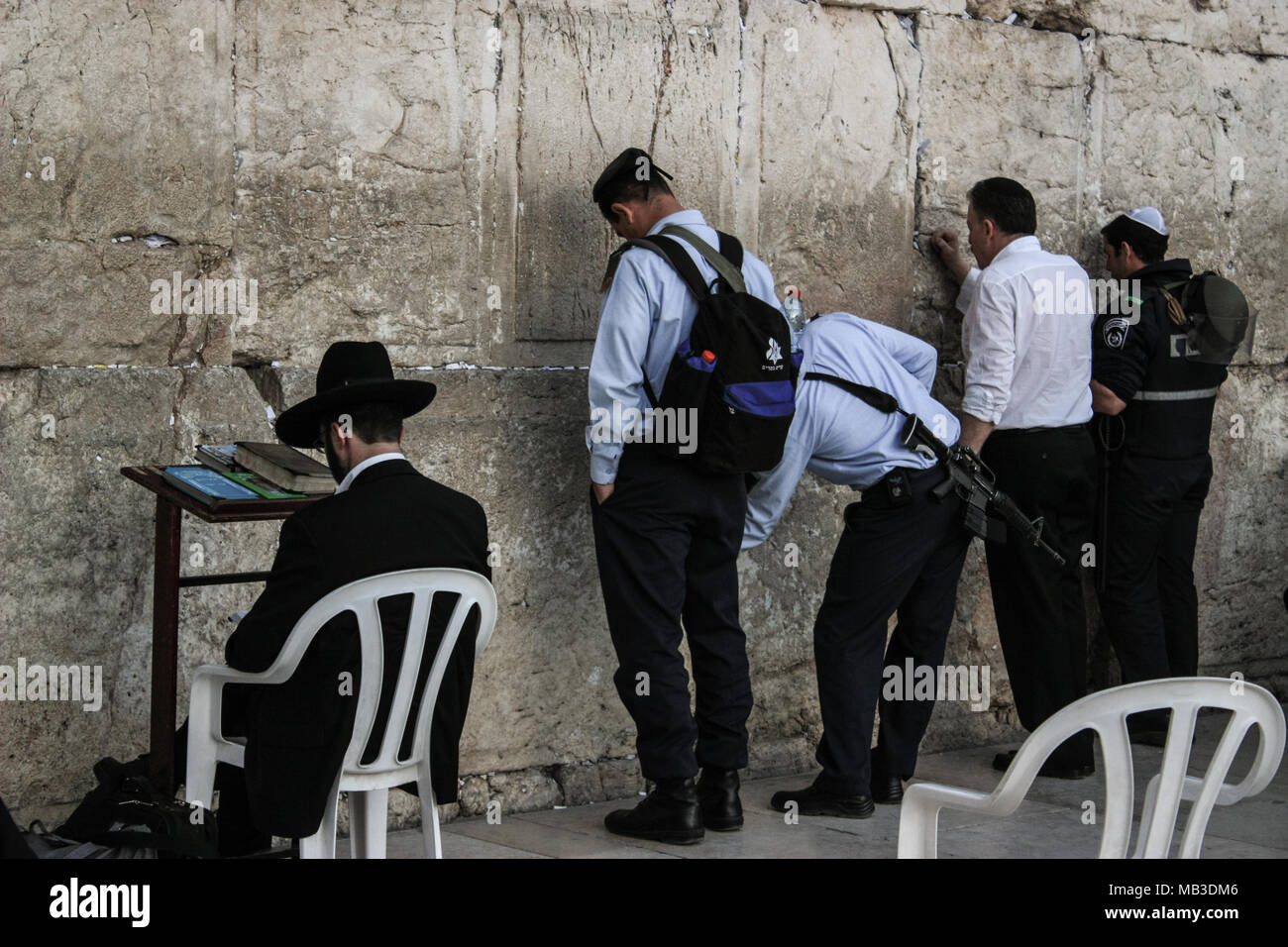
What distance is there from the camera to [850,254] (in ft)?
17.5

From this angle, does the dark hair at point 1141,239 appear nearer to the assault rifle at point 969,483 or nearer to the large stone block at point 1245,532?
the large stone block at point 1245,532

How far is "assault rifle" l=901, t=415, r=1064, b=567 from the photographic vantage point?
4484 millimetres

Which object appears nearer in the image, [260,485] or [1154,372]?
[260,485]

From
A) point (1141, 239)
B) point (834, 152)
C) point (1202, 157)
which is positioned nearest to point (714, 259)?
point (834, 152)

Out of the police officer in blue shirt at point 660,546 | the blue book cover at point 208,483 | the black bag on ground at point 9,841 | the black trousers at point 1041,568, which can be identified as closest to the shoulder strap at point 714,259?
the police officer in blue shirt at point 660,546

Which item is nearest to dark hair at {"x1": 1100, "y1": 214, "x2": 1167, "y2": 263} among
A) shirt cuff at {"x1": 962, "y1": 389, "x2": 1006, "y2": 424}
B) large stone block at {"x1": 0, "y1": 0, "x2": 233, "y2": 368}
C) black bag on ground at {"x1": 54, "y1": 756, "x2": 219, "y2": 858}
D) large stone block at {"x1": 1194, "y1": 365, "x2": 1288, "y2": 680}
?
large stone block at {"x1": 1194, "y1": 365, "x2": 1288, "y2": 680}

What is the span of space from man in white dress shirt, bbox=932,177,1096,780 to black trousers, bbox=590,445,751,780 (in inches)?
41.8

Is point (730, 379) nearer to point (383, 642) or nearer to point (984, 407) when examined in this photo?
point (984, 407)

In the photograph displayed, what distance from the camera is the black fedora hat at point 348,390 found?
344 cm

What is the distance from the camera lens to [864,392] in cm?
443

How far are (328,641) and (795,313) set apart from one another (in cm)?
220

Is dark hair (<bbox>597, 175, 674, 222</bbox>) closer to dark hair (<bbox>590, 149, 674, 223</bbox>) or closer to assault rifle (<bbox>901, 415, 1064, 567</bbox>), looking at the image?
dark hair (<bbox>590, 149, 674, 223</bbox>)

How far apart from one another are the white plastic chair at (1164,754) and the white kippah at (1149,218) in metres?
3.37

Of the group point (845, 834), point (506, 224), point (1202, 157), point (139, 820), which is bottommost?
point (845, 834)
